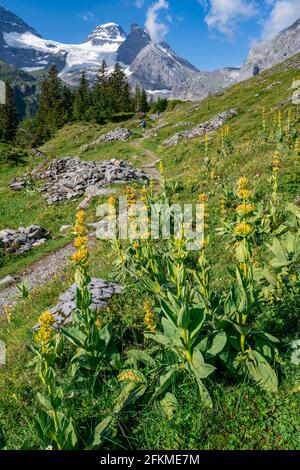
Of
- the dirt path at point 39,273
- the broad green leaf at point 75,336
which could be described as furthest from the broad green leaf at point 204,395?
the dirt path at point 39,273

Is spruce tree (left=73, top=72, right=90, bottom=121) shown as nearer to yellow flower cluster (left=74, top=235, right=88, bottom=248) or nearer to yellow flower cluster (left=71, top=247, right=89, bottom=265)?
yellow flower cluster (left=74, top=235, right=88, bottom=248)

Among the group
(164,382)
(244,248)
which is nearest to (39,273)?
(164,382)

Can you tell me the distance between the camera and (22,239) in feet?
54.3

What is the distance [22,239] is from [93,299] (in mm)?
10500

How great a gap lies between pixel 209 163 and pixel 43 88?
65717mm

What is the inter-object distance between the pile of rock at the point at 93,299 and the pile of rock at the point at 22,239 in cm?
883

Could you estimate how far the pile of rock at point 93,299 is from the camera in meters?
6.97

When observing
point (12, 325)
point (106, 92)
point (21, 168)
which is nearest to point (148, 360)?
point (12, 325)

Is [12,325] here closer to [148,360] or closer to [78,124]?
[148,360]

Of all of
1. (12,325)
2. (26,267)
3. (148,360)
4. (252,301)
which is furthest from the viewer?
(26,267)

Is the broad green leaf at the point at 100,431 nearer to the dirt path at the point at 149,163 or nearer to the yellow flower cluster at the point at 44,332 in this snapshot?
the yellow flower cluster at the point at 44,332

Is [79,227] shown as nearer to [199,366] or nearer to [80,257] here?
[80,257]

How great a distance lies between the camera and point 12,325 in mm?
8945

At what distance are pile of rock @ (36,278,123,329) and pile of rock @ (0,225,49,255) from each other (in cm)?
883
